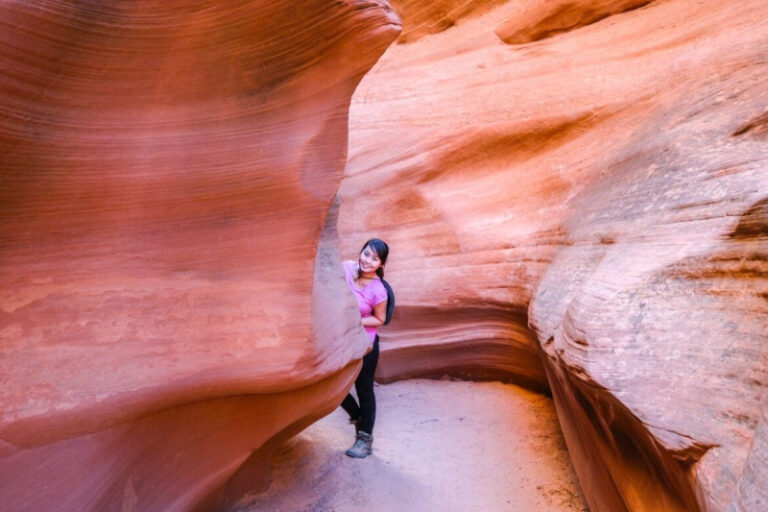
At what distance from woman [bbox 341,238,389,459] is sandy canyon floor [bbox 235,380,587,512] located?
14 cm

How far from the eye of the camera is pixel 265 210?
2.58 meters

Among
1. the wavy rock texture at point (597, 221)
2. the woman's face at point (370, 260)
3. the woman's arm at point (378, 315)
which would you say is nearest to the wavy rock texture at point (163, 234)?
the woman's arm at point (378, 315)

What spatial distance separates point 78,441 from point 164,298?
0.62 meters

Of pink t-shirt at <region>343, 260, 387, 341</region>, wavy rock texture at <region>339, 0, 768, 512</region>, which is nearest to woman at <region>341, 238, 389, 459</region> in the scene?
pink t-shirt at <region>343, 260, 387, 341</region>

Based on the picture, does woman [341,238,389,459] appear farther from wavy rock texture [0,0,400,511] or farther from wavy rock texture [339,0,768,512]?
wavy rock texture [339,0,768,512]

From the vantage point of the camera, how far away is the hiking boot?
3.47 meters

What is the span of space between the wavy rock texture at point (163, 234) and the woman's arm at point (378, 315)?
767 millimetres

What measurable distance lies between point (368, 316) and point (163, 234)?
5.14 ft

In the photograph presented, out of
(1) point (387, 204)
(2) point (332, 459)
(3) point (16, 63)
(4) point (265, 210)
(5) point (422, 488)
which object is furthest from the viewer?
(1) point (387, 204)

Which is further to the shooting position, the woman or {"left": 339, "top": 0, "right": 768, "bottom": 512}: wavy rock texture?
the woman

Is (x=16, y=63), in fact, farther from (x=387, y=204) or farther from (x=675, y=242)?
(x=387, y=204)

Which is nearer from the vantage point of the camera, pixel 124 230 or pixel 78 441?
pixel 78 441

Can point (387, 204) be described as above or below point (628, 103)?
below

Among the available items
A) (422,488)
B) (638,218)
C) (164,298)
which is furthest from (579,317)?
(164,298)
